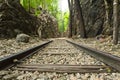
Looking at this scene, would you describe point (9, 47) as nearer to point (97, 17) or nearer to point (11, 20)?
point (11, 20)

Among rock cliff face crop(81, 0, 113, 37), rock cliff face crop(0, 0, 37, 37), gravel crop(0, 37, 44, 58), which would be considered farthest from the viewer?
rock cliff face crop(81, 0, 113, 37)

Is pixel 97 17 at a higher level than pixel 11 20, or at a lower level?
higher

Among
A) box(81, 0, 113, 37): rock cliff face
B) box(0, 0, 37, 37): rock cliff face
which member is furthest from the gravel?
box(81, 0, 113, 37): rock cliff face

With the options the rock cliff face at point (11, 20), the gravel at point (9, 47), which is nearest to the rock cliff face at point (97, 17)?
the rock cliff face at point (11, 20)

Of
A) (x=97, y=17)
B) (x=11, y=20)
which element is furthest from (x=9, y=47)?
(x=97, y=17)

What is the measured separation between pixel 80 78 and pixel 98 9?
13.5 m

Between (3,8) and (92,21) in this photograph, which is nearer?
(3,8)

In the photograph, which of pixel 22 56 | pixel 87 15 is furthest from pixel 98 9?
pixel 22 56

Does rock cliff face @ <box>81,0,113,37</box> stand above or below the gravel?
above

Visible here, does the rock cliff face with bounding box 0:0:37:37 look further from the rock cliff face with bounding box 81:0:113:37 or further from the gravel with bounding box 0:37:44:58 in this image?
the rock cliff face with bounding box 81:0:113:37

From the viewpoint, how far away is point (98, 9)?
15312mm

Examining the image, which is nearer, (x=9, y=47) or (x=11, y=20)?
(x=9, y=47)

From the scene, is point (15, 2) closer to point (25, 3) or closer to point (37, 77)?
point (25, 3)

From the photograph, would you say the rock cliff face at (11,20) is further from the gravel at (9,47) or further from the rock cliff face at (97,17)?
the rock cliff face at (97,17)
